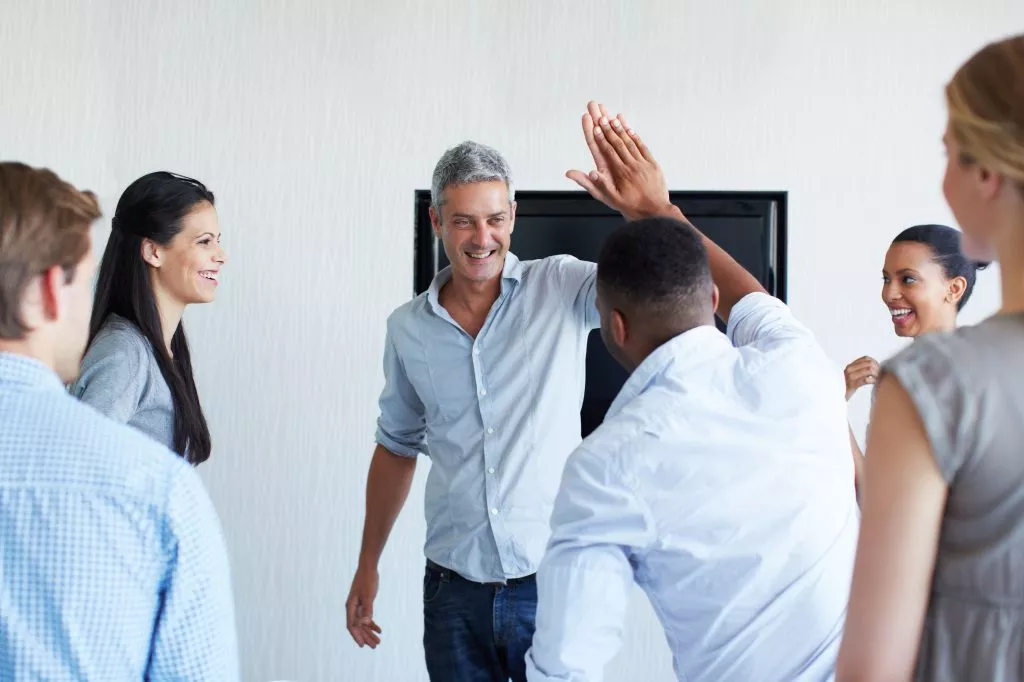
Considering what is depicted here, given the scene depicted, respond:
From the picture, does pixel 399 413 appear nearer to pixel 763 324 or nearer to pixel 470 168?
pixel 470 168

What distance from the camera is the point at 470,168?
2.02 m

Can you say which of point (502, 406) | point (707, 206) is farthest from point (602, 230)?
point (502, 406)

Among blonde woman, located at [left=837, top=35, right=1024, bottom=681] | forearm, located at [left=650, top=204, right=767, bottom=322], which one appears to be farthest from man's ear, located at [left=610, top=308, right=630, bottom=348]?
blonde woman, located at [left=837, top=35, right=1024, bottom=681]

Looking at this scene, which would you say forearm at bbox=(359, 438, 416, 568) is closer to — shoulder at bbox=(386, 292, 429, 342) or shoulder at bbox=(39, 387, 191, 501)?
shoulder at bbox=(386, 292, 429, 342)

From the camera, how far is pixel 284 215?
2.86 meters

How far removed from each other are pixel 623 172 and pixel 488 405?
0.60m

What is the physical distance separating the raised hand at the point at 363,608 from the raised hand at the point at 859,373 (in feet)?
4.53

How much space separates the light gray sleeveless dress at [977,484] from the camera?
2.39ft

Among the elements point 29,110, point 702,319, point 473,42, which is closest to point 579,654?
point 702,319

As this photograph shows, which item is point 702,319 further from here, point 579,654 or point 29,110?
point 29,110

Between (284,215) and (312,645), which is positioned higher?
(284,215)

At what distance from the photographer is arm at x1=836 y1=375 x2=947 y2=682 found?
2.46 ft

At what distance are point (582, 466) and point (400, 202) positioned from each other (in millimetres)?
1803

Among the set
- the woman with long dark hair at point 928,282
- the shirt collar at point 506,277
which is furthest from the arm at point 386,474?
the woman with long dark hair at point 928,282
